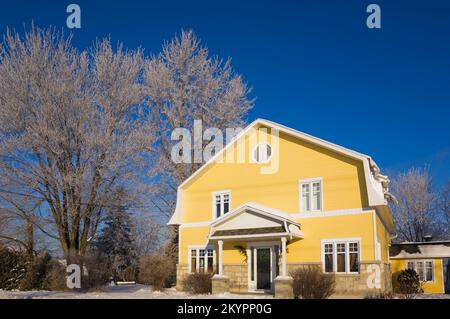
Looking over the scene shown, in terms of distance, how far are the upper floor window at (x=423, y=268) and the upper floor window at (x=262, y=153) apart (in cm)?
1109

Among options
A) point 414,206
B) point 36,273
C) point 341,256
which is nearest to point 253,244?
point 341,256

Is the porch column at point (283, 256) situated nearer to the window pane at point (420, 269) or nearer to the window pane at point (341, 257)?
the window pane at point (341, 257)

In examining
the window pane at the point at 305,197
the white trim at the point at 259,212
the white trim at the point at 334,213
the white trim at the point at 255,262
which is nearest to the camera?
the white trim at the point at 334,213

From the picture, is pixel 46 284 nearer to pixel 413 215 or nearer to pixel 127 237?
pixel 127 237

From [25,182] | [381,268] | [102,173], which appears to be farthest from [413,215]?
[25,182]

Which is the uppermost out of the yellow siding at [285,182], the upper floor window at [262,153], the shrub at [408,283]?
the upper floor window at [262,153]

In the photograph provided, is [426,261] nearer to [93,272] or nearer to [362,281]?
[362,281]

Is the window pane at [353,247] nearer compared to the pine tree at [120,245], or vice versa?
the window pane at [353,247]

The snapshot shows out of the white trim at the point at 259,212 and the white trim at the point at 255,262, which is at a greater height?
the white trim at the point at 259,212

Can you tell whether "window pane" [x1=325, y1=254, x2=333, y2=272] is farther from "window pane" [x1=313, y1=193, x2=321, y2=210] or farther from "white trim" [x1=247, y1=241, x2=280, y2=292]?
"white trim" [x1=247, y1=241, x2=280, y2=292]

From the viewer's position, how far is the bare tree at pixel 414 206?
146ft

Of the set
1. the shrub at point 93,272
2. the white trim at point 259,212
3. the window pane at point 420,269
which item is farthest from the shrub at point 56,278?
the window pane at point 420,269

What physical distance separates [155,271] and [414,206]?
28982 mm

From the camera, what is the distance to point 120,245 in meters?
36.7
